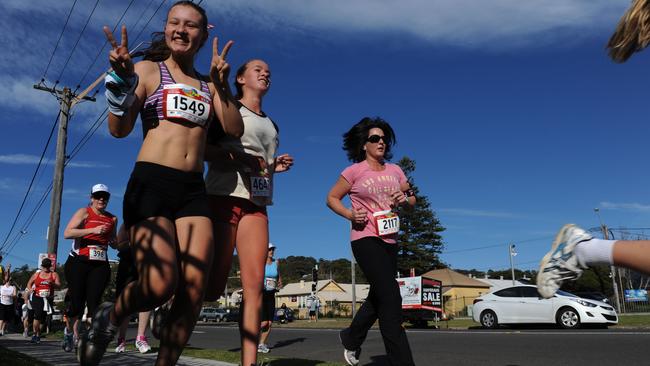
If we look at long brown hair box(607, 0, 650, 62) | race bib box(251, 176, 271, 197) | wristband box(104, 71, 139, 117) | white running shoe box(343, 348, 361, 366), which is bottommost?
white running shoe box(343, 348, 361, 366)

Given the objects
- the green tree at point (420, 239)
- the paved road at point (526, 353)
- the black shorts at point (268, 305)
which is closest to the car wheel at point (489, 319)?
the paved road at point (526, 353)

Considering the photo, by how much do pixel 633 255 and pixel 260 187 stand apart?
2.24 meters

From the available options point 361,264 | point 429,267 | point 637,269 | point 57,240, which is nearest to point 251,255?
point 361,264

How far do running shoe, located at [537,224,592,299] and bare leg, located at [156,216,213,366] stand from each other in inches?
74.5

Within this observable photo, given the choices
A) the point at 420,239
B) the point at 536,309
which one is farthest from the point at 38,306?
the point at 420,239

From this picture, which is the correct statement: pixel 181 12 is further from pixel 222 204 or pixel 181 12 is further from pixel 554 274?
pixel 554 274

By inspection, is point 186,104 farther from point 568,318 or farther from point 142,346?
point 568,318

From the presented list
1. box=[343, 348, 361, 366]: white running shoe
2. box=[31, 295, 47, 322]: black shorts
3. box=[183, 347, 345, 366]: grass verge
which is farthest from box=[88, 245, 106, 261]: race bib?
box=[31, 295, 47, 322]: black shorts

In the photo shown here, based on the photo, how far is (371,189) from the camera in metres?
4.96

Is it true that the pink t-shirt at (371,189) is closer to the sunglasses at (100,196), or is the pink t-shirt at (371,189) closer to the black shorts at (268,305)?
the sunglasses at (100,196)

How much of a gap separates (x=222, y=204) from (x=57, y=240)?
16352mm

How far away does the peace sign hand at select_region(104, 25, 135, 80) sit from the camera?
110 inches

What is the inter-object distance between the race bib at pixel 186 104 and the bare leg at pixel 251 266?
842 millimetres

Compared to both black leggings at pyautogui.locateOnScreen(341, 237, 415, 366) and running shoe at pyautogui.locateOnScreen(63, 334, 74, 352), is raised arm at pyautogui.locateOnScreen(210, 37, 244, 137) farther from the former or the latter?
running shoe at pyautogui.locateOnScreen(63, 334, 74, 352)
